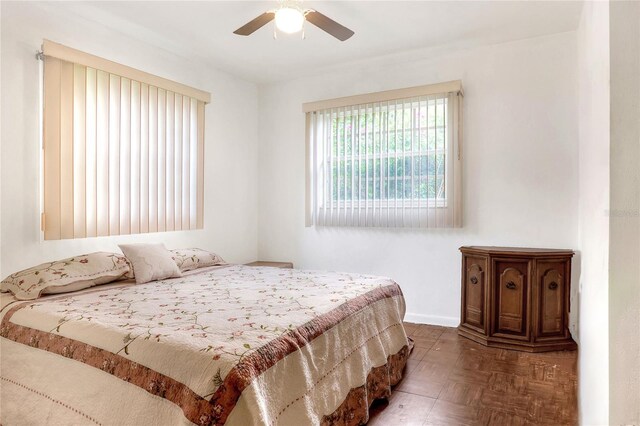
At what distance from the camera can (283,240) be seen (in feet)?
15.5

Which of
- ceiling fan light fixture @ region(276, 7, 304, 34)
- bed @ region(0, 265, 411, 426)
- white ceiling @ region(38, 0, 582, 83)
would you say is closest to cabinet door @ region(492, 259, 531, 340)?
bed @ region(0, 265, 411, 426)

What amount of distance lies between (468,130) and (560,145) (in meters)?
0.79

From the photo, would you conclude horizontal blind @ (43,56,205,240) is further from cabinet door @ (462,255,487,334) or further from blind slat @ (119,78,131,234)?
cabinet door @ (462,255,487,334)

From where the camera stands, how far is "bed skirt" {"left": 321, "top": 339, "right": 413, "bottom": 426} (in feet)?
6.17

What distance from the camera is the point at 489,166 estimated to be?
12.0 feet

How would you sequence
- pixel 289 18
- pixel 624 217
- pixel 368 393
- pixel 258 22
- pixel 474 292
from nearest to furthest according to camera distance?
1. pixel 624 217
2. pixel 368 393
3. pixel 289 18
4. pixel 258 22
5. pixel 474 292

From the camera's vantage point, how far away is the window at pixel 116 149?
2807 mm

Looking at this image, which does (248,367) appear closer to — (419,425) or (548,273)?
(419,425)

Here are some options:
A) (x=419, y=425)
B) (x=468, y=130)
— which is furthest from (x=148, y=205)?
(x=468, y=130)

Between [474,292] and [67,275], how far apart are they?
10.4 feet

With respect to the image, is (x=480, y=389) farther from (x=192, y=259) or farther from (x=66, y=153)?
(x=66, y=153)

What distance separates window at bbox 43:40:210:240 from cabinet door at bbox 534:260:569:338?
3.23 meters

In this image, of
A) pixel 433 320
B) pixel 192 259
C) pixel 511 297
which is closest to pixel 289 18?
pixel 192 259

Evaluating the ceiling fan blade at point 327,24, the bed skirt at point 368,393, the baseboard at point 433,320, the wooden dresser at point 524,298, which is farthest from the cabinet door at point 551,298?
the ceiling fan blade at point 327,24
